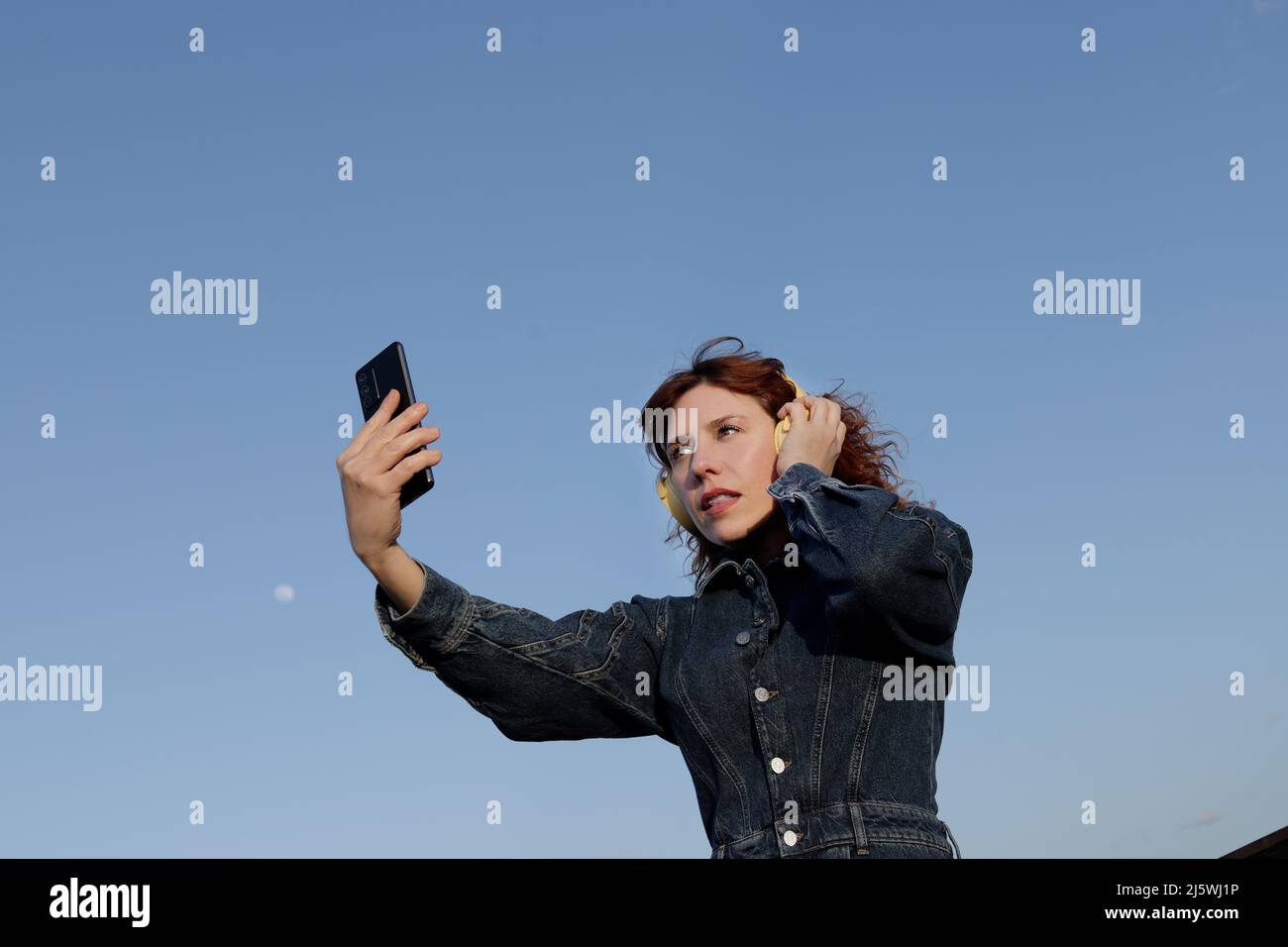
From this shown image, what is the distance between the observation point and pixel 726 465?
455 cm

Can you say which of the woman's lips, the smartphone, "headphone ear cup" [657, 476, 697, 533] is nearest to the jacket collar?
the woman's lips

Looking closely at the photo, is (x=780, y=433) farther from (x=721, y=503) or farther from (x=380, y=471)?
(x=380, y=471)

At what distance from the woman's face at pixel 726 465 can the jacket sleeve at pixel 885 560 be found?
0.50 metres

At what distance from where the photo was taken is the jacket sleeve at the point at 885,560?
373 cm

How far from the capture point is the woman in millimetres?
3811

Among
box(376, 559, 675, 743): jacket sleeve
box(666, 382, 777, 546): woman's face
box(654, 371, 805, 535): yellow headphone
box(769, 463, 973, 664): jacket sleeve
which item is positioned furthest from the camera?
box(654, 371, 805, 535): yellow headphone

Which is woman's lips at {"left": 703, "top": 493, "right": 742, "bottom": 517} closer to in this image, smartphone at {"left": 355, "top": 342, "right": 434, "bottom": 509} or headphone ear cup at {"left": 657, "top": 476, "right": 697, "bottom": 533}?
headphone ear cup at {"left": 657, "top": 476, "right": 697, "bottom": 533}

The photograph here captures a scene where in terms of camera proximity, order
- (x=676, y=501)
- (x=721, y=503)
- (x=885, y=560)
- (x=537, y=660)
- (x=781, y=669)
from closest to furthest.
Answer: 1. (x=885, y=560)
2. (x=781, y=669)
3. (x=537, y=660)
4. (x=721, y=503)
5. (x=676, y=501)

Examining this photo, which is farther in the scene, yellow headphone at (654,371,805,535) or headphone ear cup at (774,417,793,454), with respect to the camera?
yellow headphone at (654,371,805,535)

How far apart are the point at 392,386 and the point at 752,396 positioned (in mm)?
1427

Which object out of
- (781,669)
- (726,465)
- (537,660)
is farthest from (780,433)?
(537,660)
